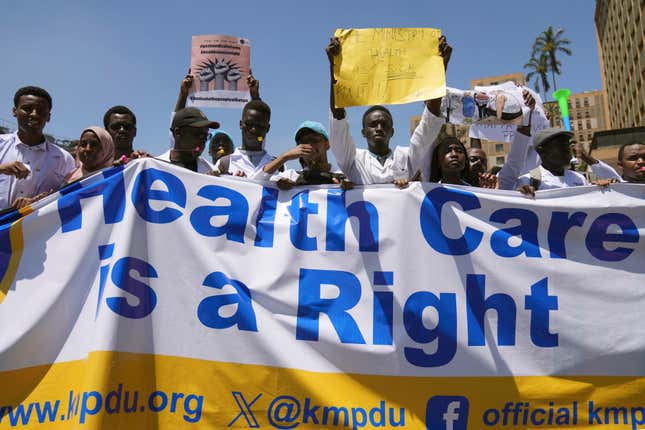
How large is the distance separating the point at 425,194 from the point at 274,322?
132 centimetres

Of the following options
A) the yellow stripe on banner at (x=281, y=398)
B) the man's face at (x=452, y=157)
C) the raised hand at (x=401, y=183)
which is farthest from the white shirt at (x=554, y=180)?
the yellow stripe on banner at (x=281, y=398)

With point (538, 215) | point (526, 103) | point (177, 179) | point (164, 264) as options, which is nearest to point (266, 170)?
point (177, 179)

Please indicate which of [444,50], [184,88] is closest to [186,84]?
[184,88]

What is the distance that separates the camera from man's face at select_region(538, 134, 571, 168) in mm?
3816

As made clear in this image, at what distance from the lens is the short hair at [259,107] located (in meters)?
4.00

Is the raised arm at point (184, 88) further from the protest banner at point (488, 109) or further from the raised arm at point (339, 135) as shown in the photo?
the protest banner at point (488, 109)

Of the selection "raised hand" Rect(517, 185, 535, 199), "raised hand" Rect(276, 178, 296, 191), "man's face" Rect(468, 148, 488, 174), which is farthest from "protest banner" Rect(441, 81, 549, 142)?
"raised hand" Rect(276, 178, 296, 191)

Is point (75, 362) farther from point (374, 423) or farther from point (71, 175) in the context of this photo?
Answer: point (374, 423)

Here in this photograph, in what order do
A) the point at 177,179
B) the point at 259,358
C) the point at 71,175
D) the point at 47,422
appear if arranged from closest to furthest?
the point at 47,422 → the point at 259,358 → the point at 177,179 → the point at 71,175

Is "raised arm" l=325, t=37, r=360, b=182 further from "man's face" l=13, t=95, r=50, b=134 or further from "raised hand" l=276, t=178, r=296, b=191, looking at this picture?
"man's face" l=13, t=95, r=50, b=134

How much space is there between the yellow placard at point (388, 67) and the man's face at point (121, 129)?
196 centimetres

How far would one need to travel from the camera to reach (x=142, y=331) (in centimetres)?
281

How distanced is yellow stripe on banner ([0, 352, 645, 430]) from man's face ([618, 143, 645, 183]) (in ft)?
5.17

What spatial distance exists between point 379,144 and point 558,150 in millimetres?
1438
